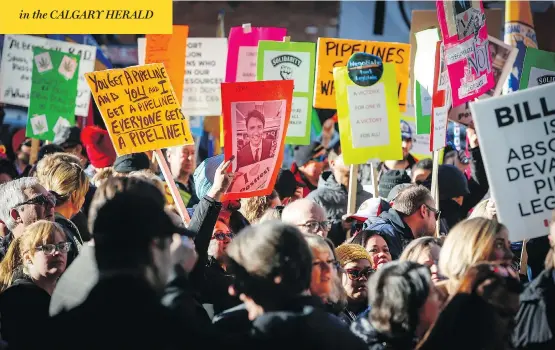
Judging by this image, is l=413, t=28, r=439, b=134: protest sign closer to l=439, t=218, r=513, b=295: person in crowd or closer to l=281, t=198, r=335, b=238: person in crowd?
l=281, t=198, r=335, b=238: person in crowd

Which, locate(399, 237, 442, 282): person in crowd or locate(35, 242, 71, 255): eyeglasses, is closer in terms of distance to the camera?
locate(35, 242, 71, 255): eyeglasses

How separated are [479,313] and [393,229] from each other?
310cm

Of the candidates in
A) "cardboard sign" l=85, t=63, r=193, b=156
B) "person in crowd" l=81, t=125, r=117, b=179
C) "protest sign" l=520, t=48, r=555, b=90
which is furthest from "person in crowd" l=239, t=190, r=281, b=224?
"protest sign" l=520, t=48, r=555, b=90

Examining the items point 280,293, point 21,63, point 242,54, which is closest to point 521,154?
point 280,293

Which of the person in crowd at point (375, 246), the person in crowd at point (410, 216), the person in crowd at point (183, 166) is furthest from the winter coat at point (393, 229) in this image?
the person in crowd at point (183, 166)

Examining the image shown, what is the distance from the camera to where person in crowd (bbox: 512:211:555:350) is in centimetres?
432

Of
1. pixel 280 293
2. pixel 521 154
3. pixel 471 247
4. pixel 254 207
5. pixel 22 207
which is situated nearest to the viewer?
pixel 280 293

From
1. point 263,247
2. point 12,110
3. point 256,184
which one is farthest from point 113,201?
point 12,110

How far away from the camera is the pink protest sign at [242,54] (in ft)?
32.7

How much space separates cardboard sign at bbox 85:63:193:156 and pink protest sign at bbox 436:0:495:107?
2145 mm

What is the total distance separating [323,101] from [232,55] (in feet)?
3.51

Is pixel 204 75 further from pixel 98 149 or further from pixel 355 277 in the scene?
pixel 355 277

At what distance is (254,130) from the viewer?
21.7ft

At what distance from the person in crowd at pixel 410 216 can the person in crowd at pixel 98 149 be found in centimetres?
300
